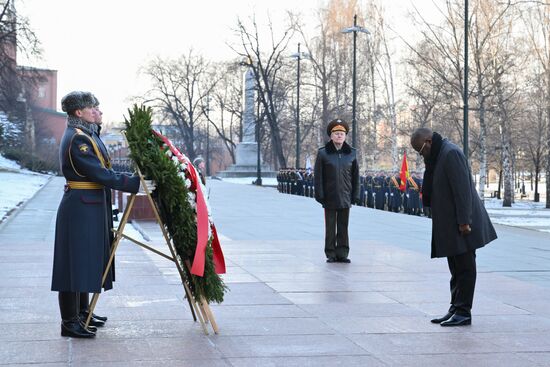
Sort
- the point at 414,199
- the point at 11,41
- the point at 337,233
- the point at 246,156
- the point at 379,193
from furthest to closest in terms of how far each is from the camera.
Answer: the point at 246,156 < the point at 11,41 < the point at 379,193 < the point at 414,199 < the point at 337,233

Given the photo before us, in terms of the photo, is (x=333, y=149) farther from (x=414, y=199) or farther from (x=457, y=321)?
(x=414, y=199)

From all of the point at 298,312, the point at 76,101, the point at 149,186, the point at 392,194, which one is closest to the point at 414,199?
the point at 392,194

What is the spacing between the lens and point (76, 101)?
7.39m

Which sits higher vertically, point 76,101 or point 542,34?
point 542,34

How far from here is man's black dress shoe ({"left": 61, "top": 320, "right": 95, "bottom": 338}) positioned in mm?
7319

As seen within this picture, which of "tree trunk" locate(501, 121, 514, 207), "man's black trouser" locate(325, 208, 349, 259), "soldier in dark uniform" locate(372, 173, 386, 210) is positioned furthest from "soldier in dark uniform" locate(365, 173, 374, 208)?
"man's black trouser" locate(325, 208, 349, 259)

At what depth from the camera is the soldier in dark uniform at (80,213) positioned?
23.8 feet

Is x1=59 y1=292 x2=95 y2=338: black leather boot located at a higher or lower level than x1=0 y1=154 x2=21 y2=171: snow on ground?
lower

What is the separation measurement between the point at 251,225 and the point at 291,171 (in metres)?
26.4

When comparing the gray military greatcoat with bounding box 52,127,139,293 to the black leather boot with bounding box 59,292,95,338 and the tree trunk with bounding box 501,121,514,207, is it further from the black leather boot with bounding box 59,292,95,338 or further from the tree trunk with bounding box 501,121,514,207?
the tree trunk with bounding box 501,121,514,207

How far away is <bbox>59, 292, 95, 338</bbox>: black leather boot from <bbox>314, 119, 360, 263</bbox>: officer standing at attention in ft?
18.9

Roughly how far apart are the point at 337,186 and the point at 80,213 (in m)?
5.84

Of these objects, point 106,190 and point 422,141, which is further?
point 422,141

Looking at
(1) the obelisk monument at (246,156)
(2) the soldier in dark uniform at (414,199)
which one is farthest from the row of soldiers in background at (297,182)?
(1) the obelisk monument at (246,156)
